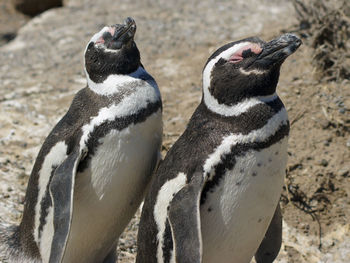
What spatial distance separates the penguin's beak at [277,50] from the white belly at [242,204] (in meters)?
0.41

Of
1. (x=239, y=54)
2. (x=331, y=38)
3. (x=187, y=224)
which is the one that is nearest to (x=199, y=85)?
(x=331, y=38)

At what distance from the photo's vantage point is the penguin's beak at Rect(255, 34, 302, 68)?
3250 millimetres

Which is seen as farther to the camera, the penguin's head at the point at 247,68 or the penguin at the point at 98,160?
the penguin at the point at 98,160

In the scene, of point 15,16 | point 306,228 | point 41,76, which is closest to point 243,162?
point 306,228

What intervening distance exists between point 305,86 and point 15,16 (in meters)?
7.06

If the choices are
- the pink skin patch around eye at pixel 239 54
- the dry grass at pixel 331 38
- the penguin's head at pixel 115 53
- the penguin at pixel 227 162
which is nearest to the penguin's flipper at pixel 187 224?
the penguin at pixel 227 162

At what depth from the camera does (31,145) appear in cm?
565

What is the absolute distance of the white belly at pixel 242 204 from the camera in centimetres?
330

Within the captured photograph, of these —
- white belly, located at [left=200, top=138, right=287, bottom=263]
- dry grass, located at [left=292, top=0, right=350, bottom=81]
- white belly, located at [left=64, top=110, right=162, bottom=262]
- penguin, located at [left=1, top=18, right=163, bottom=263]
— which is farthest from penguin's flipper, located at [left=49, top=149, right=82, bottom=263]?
dry grass, located at [left=292, top=0, right=350, bottom=81]

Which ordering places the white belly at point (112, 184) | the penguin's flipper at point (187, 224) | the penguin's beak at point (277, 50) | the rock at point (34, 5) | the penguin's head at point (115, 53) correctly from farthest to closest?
the rock at point (34, 5) < the penguin's head at point (115, 53) < the white belly at point (112, 184) < the penguin's beak at point (277, 50) < the penguin's flipper at point (187, 224)

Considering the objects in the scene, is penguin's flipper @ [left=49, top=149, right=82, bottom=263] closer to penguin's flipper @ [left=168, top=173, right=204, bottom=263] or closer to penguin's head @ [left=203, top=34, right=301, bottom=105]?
penguin's flipper @ [left=168, top=173, right=204, bottom=263]

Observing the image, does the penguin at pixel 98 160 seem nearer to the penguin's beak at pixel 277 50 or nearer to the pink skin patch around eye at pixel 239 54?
the pink skin patch around eye at pixel 239 54

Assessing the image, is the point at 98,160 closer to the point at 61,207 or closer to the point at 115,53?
the point at 61,207

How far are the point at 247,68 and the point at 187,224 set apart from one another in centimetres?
81
